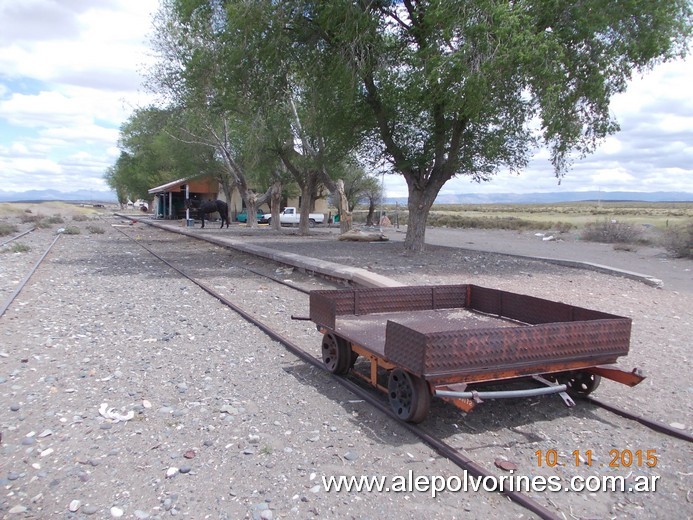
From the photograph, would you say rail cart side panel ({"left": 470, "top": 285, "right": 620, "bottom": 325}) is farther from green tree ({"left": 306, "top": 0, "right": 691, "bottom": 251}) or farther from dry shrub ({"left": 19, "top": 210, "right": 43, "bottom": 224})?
dry shrub ({"left": 19, "top": 210, "right": 43, "bottom": 224})

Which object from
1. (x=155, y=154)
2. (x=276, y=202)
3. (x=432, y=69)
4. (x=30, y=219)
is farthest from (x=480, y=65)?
(x=155, y=154)

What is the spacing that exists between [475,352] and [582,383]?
169 centimetres

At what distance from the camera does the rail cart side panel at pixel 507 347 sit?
4.40 metres

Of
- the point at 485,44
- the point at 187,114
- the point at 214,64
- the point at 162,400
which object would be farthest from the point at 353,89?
the point at 187,114

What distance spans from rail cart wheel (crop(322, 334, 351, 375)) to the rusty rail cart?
0.4 inches

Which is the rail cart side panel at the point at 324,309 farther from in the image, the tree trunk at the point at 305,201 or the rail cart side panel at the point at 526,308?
the tree trunk at the point at 305,201

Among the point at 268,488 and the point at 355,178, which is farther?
the point at 355,178

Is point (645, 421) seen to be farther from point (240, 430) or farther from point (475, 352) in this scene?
point (240, 430)

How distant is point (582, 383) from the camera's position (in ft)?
18.0

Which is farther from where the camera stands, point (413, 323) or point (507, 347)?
point (413, 323)

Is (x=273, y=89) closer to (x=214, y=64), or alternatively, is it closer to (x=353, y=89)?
(x=214, y=64)

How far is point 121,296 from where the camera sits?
11477mm

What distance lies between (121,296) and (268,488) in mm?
Result: 8681

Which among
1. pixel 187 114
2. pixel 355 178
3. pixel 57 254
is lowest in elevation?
pixel 57 254
